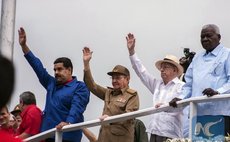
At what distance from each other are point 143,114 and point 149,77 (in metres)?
1.06

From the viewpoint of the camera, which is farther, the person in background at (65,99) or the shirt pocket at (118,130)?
Answer: the person in background at (65,99)

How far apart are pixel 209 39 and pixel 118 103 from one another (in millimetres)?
1569

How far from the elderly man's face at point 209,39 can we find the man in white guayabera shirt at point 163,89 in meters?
0.80

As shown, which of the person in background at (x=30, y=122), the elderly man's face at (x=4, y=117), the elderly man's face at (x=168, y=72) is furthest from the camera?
the person in background at (x=30, y=122)

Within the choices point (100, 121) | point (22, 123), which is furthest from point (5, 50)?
point (100, 121)

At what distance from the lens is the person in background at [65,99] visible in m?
8.05

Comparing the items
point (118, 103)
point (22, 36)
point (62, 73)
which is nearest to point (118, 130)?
point (118, 103)

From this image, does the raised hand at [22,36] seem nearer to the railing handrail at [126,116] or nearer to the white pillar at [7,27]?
the white pillar at [7,27]

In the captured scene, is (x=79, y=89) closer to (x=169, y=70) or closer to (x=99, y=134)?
(x=99, y=134)

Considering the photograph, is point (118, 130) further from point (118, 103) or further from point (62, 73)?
point (62, 73)

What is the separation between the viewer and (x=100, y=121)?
24.6 feet

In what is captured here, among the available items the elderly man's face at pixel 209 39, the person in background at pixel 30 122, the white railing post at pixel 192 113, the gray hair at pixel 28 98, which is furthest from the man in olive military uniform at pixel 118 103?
the white railing post at pixel 192 113

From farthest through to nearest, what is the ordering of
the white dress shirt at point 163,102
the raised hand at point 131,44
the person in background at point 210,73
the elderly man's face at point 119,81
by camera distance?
the raised hand at point 131,44, the elderly man's face at point 119,81, the white dress shirt at point 163,102, the person in background at point 210,73

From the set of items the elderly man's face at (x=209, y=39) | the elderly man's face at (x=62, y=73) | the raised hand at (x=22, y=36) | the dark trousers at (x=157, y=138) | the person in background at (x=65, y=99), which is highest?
the raised hand at (x=22, y=36)
